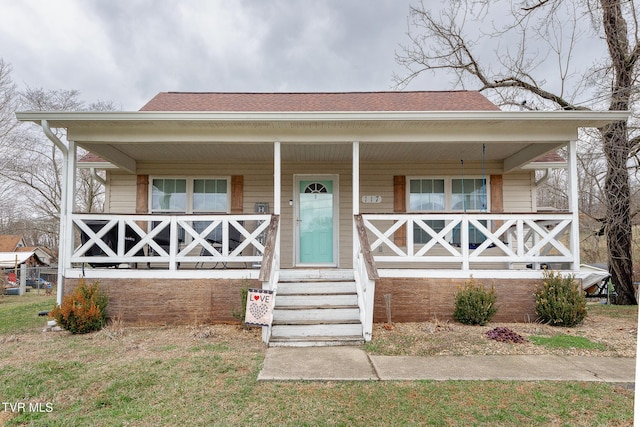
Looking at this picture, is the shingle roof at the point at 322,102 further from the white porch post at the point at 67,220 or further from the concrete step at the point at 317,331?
the concrete step at the point at 317,331

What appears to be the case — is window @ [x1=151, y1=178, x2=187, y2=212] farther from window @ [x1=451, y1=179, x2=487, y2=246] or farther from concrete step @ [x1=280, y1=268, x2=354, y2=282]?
window @ [x1=451, y1=179, x2=487, y2=246]

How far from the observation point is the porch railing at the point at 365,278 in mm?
4984

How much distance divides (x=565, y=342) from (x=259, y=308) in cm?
379

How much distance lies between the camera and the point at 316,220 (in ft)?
27.3

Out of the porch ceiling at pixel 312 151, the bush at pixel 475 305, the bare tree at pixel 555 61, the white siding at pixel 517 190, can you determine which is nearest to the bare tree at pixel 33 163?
the porch ceiling at pixel 312 151

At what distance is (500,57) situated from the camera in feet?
41.5

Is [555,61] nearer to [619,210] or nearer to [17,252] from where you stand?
[619,210]

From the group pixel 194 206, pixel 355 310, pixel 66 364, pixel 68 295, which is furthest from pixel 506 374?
pixel 194 206

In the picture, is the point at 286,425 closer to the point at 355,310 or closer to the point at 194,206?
the point at 355,310

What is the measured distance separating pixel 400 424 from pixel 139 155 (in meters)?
7.00

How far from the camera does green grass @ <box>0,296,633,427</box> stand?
289cm

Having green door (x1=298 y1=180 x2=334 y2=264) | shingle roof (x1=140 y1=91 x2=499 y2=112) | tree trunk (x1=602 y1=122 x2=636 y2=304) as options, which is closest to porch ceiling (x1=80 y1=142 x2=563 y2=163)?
green door (x1=298 y1=180 x2=334 y2=264)

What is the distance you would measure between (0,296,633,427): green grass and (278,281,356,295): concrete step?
147cm

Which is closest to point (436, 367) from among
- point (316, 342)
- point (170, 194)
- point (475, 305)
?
point (316, 342)
